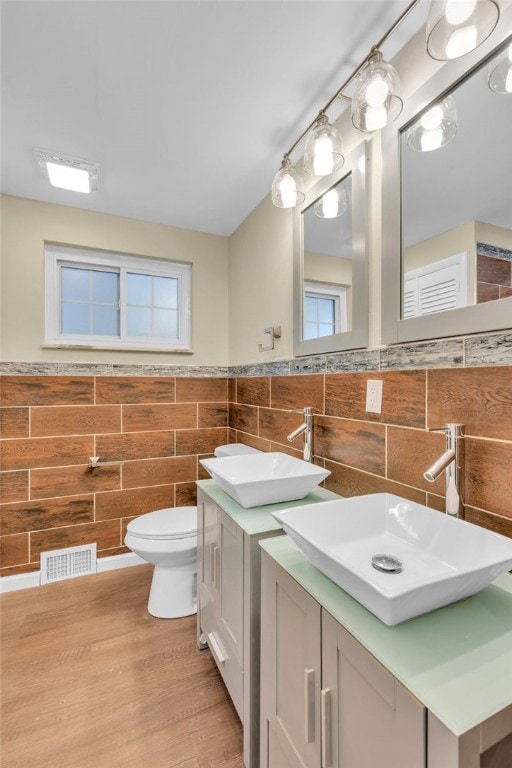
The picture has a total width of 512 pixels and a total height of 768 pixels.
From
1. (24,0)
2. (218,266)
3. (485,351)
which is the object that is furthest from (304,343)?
(24,0)

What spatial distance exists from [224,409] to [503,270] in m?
2.08

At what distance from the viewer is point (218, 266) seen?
9.07 feet

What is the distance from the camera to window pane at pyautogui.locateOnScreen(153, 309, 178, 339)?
2646 mm

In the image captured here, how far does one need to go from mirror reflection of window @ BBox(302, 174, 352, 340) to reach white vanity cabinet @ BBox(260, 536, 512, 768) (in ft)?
3.36

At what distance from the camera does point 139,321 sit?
8.49 feet

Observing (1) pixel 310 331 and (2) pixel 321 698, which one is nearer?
(2) pixel 321 698

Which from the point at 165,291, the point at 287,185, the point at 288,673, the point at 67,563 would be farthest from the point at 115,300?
the point at 288,673

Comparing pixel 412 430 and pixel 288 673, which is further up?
pixel 412 430

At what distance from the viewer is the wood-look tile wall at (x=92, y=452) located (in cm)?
215

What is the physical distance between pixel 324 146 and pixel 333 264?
452 millimetres

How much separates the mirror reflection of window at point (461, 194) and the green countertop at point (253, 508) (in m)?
0.78

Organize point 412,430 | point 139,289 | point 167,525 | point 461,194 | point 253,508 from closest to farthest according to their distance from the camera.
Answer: point 461,194, point 412,430, point 253,508, point 167,525, point 139,289

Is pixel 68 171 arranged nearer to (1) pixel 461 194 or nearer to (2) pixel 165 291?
(2) pixel 165 291

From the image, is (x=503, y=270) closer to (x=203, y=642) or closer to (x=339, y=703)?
(x=339, y=703)
